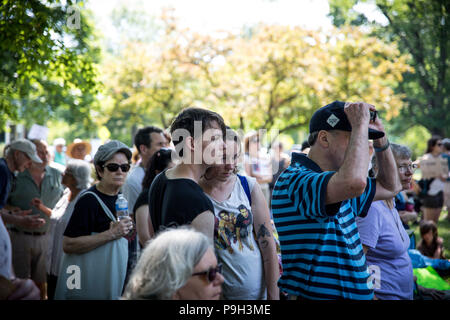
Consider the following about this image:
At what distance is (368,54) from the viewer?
17625mm

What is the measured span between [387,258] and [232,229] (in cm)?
111

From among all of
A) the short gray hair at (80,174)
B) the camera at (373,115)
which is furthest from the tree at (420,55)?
the camera at (373,115)

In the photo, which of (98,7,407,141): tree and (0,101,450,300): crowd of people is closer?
(0,101,450,300): crowd of people

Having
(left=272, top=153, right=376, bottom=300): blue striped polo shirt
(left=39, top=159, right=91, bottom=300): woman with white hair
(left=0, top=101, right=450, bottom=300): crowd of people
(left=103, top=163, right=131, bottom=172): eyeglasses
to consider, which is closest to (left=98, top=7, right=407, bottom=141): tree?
(left=39, top=159, right=91, bottom=300): woman with white hair

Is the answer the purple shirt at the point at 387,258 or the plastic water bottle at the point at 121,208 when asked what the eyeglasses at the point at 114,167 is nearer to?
the plastic water bottle at the point at 121,208

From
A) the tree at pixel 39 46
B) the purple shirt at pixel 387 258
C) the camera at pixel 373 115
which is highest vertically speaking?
the tree at pixel 39 46

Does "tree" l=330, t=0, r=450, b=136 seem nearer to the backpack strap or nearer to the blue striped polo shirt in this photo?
the backpack strap

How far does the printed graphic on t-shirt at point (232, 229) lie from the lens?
282 cm

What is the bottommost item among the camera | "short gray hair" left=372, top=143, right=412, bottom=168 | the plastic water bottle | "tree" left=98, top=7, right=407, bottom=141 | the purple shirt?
the purple shirt

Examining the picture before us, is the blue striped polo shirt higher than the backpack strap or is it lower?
lower

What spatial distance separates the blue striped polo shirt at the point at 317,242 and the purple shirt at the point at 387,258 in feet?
2.25

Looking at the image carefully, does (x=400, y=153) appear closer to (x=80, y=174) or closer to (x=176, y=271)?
(x=176, y=271)

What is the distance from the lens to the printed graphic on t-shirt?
2820 mm
